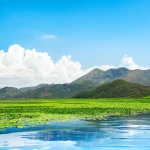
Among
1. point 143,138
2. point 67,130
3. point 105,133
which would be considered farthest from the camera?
point 67,130

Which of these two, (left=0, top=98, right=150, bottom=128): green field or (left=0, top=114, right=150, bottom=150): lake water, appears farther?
(left=0, top=98, right=150, bottom=128): green field

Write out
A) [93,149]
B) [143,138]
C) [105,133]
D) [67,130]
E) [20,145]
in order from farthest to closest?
[67,130]
[105,133]
[143,138]
[20,145]
[93,149]

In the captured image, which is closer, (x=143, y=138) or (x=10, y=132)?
(x=143, y=138)

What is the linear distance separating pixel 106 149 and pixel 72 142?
2936 mm

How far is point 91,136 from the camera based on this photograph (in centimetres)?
2417

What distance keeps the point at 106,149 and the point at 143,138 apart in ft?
15.8

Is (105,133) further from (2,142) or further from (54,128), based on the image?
(2,142)

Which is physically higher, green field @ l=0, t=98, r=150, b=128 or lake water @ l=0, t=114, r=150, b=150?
green field @ l=0, t=98, r=150, b=128

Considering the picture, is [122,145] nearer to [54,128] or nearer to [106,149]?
[106,149]

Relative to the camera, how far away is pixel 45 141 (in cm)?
2186

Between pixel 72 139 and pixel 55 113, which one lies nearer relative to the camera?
pixel 72 139

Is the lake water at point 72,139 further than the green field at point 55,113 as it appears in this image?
No

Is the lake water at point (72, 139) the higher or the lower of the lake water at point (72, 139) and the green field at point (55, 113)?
the lower

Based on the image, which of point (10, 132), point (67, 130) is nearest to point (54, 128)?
point (67, 130)
